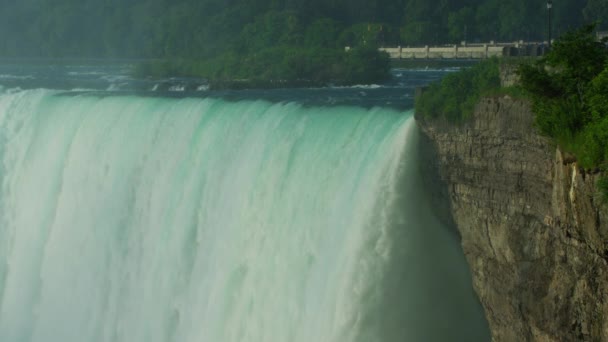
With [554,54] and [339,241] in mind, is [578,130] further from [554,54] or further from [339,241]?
[339,241]

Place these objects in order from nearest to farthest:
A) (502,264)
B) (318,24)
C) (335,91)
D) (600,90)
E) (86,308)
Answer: (600,90), (502,264), (86,308), (335,91), (318,24)

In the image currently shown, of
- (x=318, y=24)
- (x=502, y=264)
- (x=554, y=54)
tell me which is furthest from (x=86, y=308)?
(x=318, y=24)

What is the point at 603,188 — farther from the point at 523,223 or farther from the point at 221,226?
the point at 221,226

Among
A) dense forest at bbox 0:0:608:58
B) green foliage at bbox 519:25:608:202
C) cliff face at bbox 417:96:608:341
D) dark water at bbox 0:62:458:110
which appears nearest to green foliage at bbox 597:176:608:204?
cliff face at bbox 417:96:608:341

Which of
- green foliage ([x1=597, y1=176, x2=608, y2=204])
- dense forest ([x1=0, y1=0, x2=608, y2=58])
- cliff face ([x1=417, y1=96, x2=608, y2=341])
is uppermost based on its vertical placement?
green foliage ([x1=597, y1=176, x2=608, y2=204])

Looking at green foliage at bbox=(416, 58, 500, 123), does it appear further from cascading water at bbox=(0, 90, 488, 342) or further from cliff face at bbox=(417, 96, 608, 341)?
cascading water at bbox=(0, 90, 488, 342)
